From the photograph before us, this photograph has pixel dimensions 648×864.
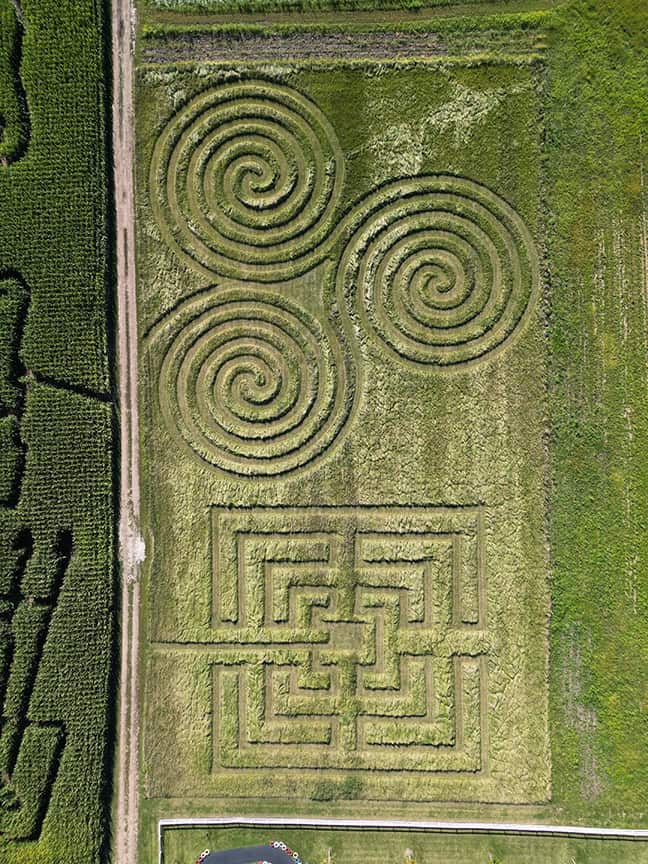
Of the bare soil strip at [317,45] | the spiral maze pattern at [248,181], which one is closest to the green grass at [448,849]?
the spiral maze pattern at [248,181]

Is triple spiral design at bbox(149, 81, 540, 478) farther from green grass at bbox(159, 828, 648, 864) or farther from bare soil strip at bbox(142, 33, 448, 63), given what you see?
green grass at bbox(159, 828, 648, 864)

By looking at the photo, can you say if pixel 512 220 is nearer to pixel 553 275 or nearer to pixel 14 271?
pixel 553 275

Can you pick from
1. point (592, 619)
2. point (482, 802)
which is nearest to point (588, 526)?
point (592, 619)

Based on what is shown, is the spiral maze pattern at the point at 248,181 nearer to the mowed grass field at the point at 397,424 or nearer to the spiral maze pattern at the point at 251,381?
the mowed grass field at the point at 397,424

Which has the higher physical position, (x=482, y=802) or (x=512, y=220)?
(x=512, y=220)

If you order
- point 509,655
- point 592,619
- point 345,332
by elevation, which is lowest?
point 509,655

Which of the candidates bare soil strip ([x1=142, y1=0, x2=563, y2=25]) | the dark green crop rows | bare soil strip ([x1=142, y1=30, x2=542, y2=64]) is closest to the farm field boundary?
the dark green crop rows

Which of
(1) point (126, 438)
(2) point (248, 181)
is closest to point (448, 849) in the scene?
(1) point (126, 438)

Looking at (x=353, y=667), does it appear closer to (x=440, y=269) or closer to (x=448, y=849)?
(x=448, y=849)
